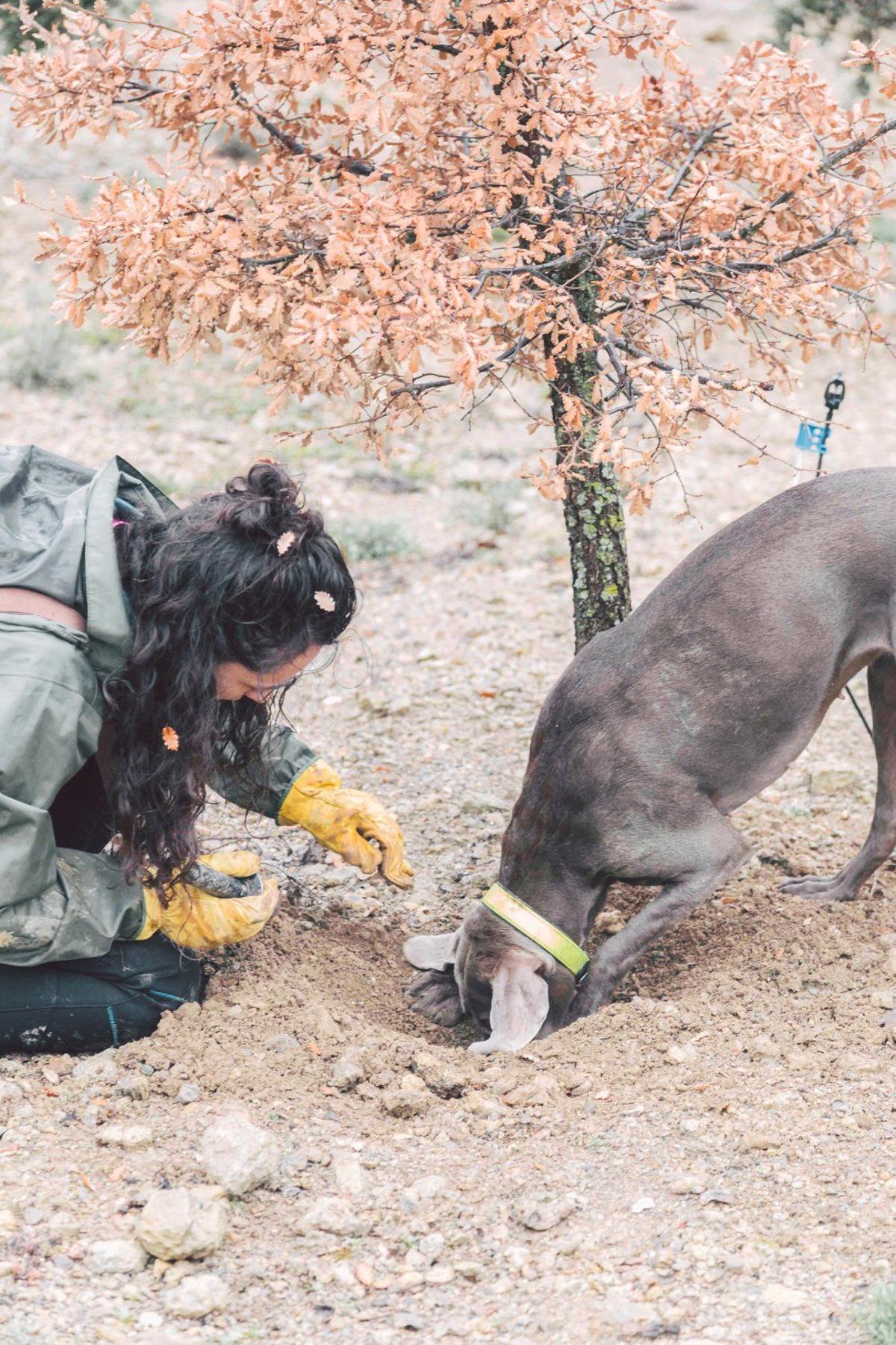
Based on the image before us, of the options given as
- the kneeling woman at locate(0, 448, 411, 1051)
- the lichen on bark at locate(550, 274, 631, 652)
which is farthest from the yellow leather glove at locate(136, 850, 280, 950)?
the lichen on bark at locate(550, 274, 631, 652)

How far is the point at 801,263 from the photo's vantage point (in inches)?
156

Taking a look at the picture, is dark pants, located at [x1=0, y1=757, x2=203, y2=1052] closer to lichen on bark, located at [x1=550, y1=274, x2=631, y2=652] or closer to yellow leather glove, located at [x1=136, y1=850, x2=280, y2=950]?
yellow leather glove, located at [x1=136, y1=850, x2=280, y2=950]

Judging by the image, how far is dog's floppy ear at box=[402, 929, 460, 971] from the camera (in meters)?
4.07

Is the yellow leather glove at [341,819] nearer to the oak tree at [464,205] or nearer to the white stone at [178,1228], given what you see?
the oak tree at [464,205]

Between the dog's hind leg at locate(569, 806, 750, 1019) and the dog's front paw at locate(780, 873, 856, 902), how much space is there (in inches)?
20.3

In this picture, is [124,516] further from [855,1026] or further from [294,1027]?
[855,1026]

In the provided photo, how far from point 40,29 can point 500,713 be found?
10.2 feet

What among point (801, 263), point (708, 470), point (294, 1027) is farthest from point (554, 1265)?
point (708, 470)

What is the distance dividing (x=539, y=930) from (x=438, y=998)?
1.32 ft

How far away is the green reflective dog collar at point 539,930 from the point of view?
386 centimetres

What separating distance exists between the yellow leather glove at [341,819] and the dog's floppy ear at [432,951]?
0.24 meters

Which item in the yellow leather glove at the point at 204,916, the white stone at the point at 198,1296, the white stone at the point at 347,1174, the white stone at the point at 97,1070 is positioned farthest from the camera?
the yellow leather glove at the point at 204,916

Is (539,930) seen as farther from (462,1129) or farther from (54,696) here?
(54,696)

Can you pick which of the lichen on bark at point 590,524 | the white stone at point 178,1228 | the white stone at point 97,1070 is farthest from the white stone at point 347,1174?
the lichen on bark at point 590,524
